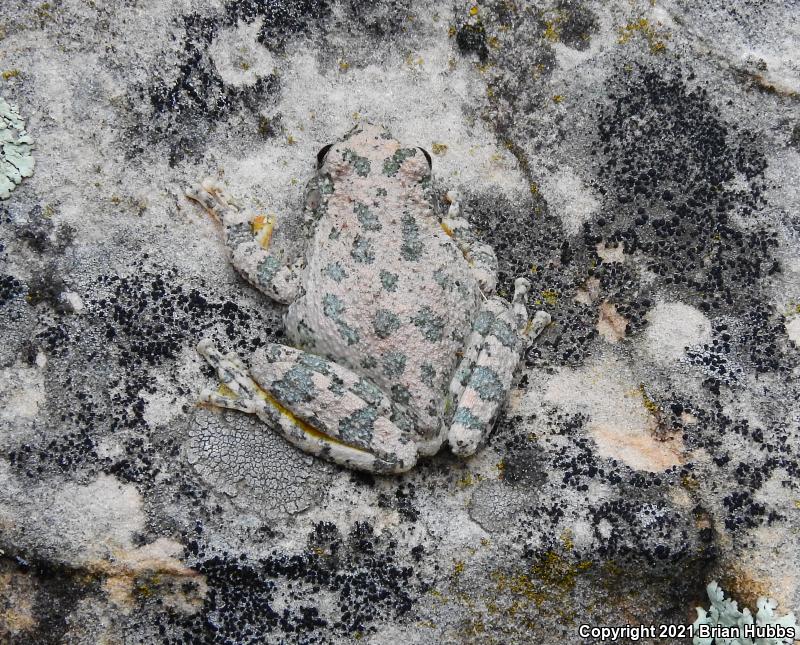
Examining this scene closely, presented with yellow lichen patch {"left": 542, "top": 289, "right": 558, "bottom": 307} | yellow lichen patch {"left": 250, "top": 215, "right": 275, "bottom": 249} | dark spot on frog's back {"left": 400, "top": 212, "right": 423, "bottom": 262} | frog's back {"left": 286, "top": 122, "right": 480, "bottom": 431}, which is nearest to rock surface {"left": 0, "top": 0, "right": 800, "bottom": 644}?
yellow lichen patch {"left": 542, "top": 289, "right": 558, "bottom": 307}

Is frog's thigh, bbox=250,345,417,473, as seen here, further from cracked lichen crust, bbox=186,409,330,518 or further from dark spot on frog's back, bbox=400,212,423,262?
dark spot on frog's back, bbox=400,212,423,262

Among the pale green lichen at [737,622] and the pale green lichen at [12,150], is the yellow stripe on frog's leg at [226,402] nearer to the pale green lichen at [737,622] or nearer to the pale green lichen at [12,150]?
the pale green lichen at [12,150]

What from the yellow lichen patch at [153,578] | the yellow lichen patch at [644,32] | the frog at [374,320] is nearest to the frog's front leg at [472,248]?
the frog at [374,320]

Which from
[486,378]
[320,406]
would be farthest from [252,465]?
[486,378]

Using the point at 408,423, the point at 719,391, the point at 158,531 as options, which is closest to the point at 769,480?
the point at 719,391

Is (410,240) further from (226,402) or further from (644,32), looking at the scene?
(644,32)

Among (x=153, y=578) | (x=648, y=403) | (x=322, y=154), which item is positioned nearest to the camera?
(x=153, y=578)
